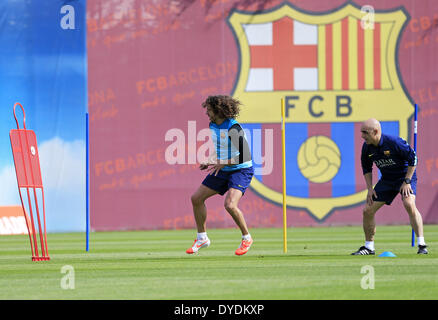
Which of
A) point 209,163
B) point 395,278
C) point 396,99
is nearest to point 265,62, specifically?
point 396,99

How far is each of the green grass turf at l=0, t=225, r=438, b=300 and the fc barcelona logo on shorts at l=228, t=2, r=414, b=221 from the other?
610 cm

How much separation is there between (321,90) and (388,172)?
10.4 m

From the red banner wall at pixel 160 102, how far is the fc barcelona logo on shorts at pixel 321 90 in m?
0.17

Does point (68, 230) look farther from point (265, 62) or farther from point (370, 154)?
point (370, 154)

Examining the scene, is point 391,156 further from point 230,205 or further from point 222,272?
point 222,272

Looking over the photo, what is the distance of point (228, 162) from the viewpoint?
37.3ft

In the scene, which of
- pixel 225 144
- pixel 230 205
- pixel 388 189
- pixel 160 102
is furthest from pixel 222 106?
pixel 160 102

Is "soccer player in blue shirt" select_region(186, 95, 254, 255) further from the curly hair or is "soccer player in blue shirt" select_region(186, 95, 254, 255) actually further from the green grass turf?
the green grass turf

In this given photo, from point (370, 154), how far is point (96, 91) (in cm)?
1148

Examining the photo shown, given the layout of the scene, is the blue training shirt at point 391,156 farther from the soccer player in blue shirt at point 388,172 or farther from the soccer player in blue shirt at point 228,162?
the soccer player in blue shirt at point 228,162

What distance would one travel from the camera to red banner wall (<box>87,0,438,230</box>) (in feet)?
70.5

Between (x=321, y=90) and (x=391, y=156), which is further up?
(x=321, y=90)

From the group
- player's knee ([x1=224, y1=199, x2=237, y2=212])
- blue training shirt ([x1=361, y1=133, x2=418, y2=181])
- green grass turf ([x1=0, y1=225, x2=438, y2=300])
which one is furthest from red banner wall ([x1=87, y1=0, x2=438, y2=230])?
player's knee ([x1=224, y1=199, x2=237, y2=212])

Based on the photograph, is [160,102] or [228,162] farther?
[160,102]
